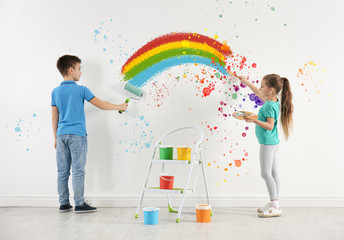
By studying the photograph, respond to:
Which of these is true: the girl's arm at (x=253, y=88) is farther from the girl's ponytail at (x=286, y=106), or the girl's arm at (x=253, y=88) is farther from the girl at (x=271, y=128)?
the girl's ponytail at (x=286, y=106)

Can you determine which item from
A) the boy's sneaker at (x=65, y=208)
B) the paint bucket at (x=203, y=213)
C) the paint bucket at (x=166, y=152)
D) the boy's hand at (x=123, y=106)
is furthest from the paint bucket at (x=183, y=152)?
the boy's sneaker at (x=65, y=208)

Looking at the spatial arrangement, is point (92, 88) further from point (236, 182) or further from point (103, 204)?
point (236, 182)

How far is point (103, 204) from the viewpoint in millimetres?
2734

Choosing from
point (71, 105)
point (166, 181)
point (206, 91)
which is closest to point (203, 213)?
point (166, 181)

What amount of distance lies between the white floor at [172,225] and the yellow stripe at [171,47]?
1083 millimetres

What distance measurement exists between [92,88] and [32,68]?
0.50 meters

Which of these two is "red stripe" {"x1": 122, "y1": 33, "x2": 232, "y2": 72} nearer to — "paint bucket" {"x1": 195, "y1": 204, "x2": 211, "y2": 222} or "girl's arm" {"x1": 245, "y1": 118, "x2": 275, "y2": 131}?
"girl's arm" {"x1": 245, "y1": 118, "x2": 275, "y2": 131}

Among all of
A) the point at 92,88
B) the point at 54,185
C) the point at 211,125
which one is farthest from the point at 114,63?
the point at 54,185

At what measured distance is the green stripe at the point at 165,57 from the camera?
8.98 feet

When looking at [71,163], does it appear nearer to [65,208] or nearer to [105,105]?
[65,208]

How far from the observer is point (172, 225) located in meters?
2.18

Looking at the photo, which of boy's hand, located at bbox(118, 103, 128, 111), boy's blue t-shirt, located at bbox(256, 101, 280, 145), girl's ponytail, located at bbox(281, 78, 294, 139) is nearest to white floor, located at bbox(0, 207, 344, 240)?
boy's blue t-shirt, located at bbox(256, 101, 280, 145)

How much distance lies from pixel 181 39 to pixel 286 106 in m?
0.91

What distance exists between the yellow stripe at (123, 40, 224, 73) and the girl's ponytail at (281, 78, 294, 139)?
1.68 ft
